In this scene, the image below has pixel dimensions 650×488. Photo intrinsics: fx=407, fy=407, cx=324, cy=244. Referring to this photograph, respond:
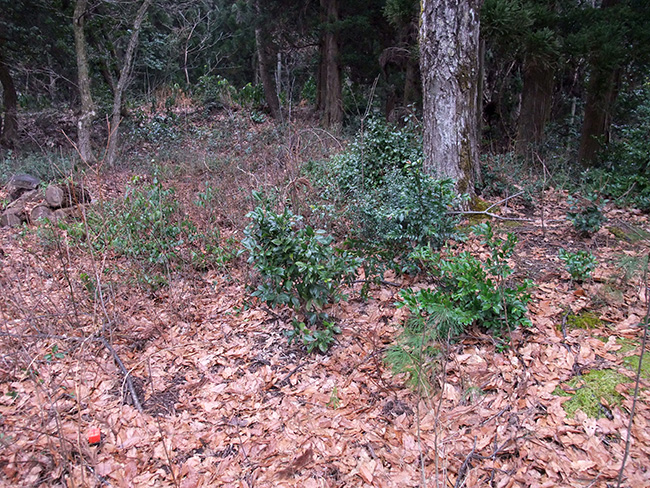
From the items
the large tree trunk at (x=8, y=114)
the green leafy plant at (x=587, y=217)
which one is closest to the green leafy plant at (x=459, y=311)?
the green leafy plant at (x=587, y=217)

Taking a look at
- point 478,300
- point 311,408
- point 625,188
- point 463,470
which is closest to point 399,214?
point 478,300

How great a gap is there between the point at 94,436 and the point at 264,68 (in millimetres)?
12723

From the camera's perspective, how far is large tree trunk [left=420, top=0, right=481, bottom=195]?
4.57 m

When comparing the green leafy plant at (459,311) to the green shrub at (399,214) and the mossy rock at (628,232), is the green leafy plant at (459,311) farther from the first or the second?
the mossy rock at (628,232)

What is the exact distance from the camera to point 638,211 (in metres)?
5.00

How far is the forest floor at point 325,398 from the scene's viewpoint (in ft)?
7.04

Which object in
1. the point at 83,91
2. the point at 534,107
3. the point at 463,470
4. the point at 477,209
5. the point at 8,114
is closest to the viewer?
the point at 463,470

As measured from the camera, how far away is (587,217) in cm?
403

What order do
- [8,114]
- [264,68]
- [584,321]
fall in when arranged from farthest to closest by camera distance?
[264,68], [8,114], [584,321]

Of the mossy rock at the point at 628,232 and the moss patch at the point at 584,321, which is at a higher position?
the mossy rock at the point at 628,232

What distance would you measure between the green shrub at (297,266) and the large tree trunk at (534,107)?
6.31 m

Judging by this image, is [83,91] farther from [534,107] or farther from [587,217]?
[587,217]

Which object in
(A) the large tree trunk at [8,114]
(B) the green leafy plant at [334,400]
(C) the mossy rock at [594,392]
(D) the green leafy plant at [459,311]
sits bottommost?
(B) the green leafy plant at [334,400]

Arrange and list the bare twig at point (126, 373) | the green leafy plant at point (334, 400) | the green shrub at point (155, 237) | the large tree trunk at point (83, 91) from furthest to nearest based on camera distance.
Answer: the large tree trunk at point (83, 91) < the green shrub at point (155, 237) < the bare twig at point (126, 373) < the green leafy plant at point (334, 400)
